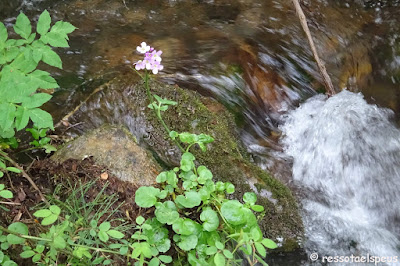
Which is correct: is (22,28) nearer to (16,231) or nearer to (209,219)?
(16,231)

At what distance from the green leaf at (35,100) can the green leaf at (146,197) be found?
23.7 inches

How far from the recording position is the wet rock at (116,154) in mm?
2275

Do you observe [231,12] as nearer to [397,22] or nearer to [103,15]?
[103,15]

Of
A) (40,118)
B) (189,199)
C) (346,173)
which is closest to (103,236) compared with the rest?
(189,199)

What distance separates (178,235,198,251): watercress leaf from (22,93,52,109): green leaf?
34.9 inches

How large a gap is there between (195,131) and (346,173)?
1.47 metres

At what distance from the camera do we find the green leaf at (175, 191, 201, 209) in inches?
73.0

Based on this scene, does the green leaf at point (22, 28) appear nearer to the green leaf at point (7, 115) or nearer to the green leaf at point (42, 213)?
the green leaf at point (7, 115)

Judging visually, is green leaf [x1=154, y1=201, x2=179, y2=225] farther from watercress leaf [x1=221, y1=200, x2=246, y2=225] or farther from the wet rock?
the wet rock

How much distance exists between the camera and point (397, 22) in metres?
4.42

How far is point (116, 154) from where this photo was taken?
236cm

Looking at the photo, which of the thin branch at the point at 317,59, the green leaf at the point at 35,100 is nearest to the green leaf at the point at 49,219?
the green leaf at the point at 35,100


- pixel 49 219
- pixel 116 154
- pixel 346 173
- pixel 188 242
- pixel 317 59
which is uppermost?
pixel 317 59

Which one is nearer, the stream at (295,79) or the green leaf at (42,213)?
the green leaf at (42,213)
